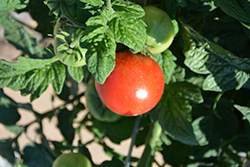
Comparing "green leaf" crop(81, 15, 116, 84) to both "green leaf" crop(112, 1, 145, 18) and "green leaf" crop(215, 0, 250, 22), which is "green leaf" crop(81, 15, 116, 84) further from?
"green leaf" crop(215, 0, 250, 22)

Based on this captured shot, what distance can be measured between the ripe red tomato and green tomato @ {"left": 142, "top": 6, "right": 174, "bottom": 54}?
0.03 meters

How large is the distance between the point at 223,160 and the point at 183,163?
104 millimetres

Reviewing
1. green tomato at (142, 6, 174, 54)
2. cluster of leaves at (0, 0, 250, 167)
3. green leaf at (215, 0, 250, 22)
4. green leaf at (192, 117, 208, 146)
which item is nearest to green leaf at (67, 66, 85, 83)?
cluster of leaves at (0, 0, 250, 167)

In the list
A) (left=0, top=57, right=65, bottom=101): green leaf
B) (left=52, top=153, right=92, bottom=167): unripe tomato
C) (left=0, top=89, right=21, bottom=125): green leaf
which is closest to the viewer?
(left=0, top=57, right=65, bottom=101): green leaf

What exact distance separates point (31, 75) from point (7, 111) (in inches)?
12.3

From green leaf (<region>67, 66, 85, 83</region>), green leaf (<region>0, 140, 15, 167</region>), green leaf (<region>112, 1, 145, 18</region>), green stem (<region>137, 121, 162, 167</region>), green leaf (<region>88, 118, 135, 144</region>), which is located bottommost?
green leaf (<region>0, 140, 15, 167</region>)

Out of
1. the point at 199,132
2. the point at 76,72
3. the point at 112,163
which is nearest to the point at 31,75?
the point at 76,72

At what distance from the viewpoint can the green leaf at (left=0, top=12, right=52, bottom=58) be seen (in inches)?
22.1

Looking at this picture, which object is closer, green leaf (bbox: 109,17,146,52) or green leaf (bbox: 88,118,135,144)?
green leaf (bbox: 109,17,146,52)

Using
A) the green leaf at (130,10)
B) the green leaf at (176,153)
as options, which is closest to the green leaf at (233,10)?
the green leaf at (130,10)

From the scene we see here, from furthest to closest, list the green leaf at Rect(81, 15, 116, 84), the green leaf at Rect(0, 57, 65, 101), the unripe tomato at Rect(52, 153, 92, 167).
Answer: the unripe tomato at Rect(52, 153, 92, 167)
the green leaf at Rect(0, 57, 65, 101)
the green leaf at Rect(81, 15, 116, 84)

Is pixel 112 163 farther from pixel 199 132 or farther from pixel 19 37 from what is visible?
pixel 19 37

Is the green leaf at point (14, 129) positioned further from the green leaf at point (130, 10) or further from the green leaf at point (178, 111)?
the green leaf at point (130, 10)

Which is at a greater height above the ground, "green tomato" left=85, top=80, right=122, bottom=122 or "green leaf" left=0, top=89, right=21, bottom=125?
"green tomato" left=85, top=80, right=122, bottom=122
